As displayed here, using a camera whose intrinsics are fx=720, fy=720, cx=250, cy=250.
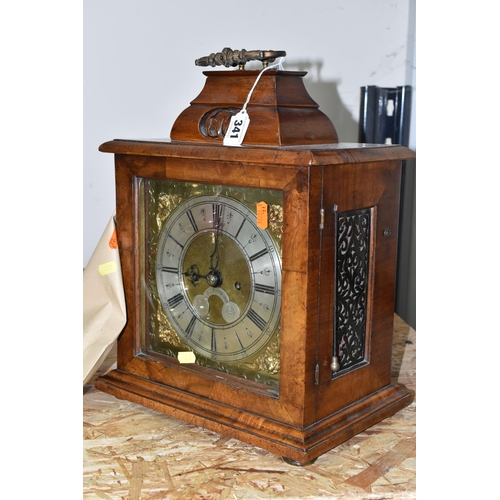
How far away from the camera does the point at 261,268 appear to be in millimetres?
1146

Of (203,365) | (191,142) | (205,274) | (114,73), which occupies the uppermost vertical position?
(114,73)

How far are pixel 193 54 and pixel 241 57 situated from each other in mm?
768

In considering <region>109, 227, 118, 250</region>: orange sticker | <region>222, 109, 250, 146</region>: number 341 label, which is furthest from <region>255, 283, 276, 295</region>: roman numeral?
<region>109, 227, 118, 250</region>: orange sticker

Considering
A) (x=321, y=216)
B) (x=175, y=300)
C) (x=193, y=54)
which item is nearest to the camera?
Result: (x=321, y=216)

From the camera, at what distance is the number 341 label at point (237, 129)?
1.16 m

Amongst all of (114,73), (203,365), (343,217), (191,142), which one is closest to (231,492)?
(203,365)

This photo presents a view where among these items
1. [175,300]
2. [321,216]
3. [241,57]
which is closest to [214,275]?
[175,300]

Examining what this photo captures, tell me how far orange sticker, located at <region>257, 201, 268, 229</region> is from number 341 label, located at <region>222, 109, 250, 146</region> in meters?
0.11

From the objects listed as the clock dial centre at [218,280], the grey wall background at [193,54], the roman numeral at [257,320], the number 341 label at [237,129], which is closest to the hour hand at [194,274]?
the clock dial centre at [218,280]

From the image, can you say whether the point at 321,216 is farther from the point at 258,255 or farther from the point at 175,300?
the point at 175,300

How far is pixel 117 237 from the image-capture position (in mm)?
1354

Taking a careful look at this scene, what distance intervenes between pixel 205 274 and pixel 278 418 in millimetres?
270
